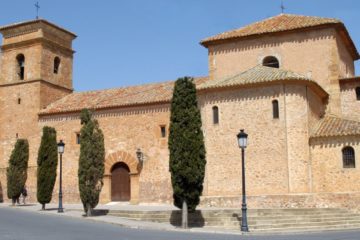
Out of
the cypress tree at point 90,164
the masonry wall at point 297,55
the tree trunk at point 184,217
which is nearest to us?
the tree trunk at point 184,217

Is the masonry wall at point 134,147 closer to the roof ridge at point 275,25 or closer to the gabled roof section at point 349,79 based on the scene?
the roof ridge at point 275,25

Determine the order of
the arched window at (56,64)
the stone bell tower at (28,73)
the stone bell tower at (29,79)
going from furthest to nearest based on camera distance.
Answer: the arched window at (56,64), the stone bell tower at (28,73), the stone bell tower at (29,79)

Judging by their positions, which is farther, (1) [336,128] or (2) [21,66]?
(2) [21,66]

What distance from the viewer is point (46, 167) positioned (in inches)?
951

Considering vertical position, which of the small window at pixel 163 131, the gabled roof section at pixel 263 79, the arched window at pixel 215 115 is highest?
the gabled roof section at pixel 263 79

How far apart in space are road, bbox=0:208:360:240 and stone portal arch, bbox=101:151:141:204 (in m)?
7.56

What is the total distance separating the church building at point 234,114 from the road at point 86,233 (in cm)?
574

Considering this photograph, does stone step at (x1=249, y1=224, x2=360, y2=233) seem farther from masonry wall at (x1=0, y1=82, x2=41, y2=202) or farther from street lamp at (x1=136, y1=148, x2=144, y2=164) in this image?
masonry wall at (x1=0, y1=82, x2=41, y2=202)

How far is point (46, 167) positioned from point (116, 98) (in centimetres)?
614

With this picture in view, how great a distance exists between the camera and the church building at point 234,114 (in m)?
21.3

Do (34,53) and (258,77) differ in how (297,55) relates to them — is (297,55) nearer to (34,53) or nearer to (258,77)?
(258,77)

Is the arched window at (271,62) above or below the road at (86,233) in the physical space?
above

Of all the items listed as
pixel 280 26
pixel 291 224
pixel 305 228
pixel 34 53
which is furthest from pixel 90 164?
pixel 34 53

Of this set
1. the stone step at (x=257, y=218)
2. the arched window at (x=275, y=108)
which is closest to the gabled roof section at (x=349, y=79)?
the arched window at (x=275, y=108)
